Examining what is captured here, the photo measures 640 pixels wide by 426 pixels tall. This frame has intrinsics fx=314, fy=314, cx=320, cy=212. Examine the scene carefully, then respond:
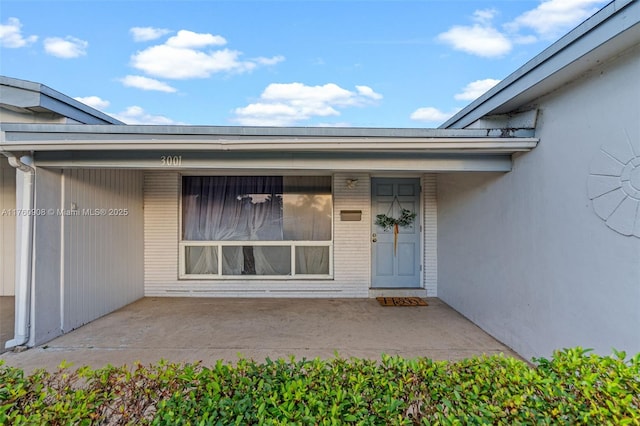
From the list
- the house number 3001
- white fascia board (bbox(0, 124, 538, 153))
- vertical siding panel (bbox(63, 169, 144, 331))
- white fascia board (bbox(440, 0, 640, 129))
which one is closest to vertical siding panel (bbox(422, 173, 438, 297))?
white fascia board (bbox(440, 0, 640, 129))

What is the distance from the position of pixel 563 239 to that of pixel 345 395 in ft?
8.60

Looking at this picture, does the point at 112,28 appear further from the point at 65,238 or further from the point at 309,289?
the point at 309,289

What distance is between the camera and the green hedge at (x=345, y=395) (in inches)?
48.4

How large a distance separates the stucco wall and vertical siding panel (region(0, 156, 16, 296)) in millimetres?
7638

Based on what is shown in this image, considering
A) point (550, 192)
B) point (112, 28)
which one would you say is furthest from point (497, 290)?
point (112, 28)

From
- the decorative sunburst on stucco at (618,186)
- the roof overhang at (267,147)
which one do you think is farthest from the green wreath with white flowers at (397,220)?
the decorative sunburst on stucco at (618,186)

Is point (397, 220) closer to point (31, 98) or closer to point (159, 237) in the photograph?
point (159, 237)

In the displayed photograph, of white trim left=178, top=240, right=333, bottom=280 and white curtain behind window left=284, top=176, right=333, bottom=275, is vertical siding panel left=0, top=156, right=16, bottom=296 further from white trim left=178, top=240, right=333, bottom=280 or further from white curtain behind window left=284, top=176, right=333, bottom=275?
white curtain behind window left=284, top=176, right=333, bottom=275

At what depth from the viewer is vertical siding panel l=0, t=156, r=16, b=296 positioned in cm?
541

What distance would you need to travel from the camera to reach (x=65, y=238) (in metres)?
4.00

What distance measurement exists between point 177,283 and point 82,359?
2629 mm

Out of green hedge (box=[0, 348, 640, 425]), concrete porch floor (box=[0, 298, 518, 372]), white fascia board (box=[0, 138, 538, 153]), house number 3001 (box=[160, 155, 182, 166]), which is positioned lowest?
concrete porch floor (box=[0, 298, 518, 372])

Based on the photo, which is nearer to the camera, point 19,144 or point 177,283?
point 19,144

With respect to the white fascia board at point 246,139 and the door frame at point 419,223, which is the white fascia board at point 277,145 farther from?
the door frame at point 419,223
